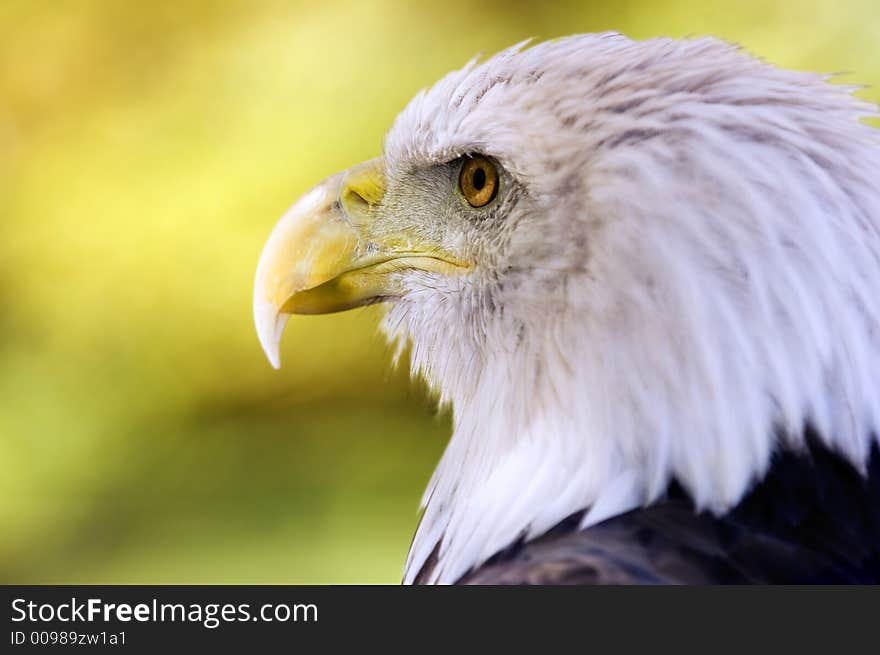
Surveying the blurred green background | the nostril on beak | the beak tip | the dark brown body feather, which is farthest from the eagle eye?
the blurred green background

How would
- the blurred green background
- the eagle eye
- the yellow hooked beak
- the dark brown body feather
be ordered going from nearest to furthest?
the dark brown body feather
the eagle eye
the yellow hooked beak
the blurred green background

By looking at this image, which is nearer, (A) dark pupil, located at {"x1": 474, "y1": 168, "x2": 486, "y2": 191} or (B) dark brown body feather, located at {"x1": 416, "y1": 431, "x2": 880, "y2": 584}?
(B) dark brown body feather, located at {"x1": 416, "y1": 431, "x2": 880, "y2": 584}

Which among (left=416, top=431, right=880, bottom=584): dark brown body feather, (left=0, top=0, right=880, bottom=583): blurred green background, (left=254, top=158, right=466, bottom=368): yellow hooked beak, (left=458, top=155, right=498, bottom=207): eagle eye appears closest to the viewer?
(left=416, top=431, right=880, bottom=584): dark brown body feather

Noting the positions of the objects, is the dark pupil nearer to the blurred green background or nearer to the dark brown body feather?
the dark brown body feather

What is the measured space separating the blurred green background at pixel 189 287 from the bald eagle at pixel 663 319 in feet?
6.96

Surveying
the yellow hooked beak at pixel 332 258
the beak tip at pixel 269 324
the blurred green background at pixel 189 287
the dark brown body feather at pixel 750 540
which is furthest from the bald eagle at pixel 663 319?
the blurred green background at pixel 189 287

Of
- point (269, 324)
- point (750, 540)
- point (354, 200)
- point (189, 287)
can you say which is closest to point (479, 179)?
point (354, 200)

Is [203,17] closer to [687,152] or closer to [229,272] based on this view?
[229,272]

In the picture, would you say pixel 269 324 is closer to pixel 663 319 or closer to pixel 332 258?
→ pixel 332 258

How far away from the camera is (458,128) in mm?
1151

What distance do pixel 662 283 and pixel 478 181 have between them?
10.4 inches

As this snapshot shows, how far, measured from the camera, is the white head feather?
0.95 m
